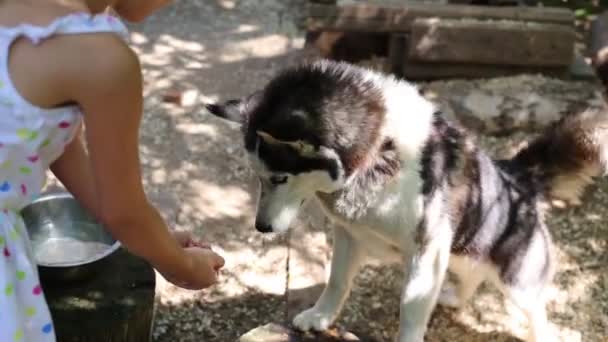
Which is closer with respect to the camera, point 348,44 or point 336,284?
point 336,284

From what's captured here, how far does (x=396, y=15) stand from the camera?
5.11 m

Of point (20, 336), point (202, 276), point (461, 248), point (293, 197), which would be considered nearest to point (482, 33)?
point (461, 248)

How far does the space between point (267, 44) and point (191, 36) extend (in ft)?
1.86

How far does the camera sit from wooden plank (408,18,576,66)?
4918 millimetres

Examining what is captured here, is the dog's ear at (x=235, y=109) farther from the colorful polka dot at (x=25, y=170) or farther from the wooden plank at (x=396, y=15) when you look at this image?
the wooden plank at (x=396, y=15)

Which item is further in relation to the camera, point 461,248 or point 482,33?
point 482,33

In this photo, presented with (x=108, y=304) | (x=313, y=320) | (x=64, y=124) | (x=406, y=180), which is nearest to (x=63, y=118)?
(x=64, y=124)

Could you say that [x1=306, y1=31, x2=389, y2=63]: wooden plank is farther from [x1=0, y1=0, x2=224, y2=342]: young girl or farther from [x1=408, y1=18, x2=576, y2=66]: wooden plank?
[x1=0, y1=0, x2=224, y2=342]: young girl

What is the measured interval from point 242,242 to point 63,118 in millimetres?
2129

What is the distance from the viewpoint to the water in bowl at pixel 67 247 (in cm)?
275

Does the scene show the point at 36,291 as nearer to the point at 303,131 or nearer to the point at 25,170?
the point at 25,170

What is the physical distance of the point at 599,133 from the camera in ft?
9.34

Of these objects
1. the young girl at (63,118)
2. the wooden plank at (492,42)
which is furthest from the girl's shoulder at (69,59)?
the wooden plank at (492,42)

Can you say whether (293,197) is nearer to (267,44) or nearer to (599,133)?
(599,133)
